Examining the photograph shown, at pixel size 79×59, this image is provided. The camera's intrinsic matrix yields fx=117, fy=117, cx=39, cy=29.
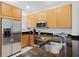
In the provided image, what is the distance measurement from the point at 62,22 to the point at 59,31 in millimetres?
442

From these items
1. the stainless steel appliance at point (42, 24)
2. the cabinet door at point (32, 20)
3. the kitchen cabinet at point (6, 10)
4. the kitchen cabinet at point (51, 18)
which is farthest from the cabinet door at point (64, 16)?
the kitchen cabinet at point (6, 10)

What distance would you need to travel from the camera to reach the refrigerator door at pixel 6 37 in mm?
3273

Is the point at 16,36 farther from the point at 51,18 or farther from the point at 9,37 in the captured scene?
the point at 51,18

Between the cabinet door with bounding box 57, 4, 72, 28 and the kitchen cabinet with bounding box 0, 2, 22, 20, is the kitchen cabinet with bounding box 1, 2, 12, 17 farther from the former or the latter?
the cabinet door with bounding box 57, 4, 72, 28

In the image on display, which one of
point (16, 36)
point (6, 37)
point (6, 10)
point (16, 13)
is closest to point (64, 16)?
point (16, 13)

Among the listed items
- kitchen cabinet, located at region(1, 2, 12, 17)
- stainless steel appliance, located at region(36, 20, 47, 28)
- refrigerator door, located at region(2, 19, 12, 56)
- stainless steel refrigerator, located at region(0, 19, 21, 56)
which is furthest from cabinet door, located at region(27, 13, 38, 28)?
refrigerator door, located at region(2, 19, 12, 56)

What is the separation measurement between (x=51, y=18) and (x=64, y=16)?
674 mm

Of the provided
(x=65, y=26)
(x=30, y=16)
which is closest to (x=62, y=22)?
(x=65, y=26)

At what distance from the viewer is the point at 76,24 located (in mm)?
3410

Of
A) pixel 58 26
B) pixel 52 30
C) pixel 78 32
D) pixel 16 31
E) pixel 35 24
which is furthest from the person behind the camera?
pixel 35 24

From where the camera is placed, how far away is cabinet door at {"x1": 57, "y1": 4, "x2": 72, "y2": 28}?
13.1ft

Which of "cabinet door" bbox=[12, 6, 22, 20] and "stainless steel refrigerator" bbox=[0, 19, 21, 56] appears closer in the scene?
"stainless steel refrigerator" bbox=[0, 19, 21, 56]

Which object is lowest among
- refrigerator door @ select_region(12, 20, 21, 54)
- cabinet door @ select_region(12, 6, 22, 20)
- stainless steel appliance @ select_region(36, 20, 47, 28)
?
refrigerator door @ select_region(12, 20, 21, 54)

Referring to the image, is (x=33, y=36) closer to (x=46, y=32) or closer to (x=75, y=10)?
(x=46, y=32)
